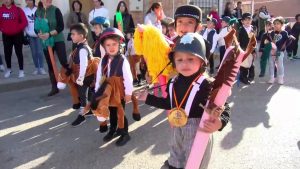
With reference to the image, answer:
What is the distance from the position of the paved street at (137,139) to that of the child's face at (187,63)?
5.39 ft

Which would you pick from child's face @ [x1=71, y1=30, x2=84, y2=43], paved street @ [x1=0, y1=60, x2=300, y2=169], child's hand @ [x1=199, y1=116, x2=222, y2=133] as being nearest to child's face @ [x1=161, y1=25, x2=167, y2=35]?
paved street @ [x1=0, y1=60, x2=300, y2=169]

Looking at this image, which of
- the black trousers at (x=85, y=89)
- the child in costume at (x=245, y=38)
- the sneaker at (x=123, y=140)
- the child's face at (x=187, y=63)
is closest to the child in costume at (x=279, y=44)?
the child in costume at (x=245, y=38)

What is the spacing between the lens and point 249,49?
90.7 inches

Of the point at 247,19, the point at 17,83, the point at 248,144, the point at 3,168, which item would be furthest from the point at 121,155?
the point at 247,19

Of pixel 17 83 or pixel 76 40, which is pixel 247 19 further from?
pixel 17 83

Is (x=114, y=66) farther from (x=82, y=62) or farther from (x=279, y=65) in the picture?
(x=279, y=65)

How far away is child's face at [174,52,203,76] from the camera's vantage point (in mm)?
2574

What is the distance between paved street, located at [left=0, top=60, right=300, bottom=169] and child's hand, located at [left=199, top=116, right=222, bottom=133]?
1.60 metres

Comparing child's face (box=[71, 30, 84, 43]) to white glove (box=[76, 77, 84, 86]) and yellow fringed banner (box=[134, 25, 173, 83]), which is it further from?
yellow fringed banner (box=[134, 25, 173, 83])

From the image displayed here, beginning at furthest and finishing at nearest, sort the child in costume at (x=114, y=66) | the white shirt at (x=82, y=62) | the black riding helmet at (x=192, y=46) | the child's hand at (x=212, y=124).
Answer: the white shirt at (x=82, y=62), the child in costume at (x=114, y=66), the black riding helmet at (x=192, y=46), the child's hand at (x=212, y=124)

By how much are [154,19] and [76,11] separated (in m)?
1.89

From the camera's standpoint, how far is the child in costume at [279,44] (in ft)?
25.5

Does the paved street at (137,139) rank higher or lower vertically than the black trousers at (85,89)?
lower

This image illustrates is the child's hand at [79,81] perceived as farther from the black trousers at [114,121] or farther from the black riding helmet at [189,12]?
the black riding helmet at [189,12]
